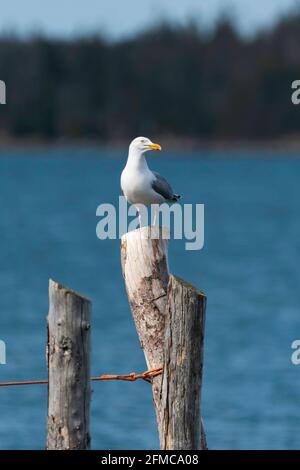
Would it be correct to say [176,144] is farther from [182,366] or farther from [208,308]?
[182,366]

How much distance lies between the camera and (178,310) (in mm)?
7926

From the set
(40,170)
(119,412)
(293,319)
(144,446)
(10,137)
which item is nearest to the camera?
(144,446)

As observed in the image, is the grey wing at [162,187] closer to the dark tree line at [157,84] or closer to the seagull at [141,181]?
the seagull at [141,181]

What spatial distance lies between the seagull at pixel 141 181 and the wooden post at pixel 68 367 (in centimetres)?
160

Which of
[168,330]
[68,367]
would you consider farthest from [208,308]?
[68,367]

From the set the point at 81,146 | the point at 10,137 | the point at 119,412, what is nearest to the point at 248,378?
the point at 119,412

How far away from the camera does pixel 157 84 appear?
133750 mm

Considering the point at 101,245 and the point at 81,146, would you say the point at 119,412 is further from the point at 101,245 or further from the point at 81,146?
the point at 81,146

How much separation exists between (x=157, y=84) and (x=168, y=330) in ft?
415

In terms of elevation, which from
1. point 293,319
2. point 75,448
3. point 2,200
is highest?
point 2,200

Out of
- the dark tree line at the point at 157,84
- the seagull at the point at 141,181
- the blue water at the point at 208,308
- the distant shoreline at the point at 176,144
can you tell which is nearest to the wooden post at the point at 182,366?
the seagull at the point at 141,181

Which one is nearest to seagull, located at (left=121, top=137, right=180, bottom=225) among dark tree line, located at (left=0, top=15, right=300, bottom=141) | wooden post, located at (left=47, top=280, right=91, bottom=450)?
wooden post, located at (left=47, top=280, right=91, bottom=450)

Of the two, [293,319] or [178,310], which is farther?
[293,319]

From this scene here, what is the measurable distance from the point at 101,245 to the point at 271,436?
121 ft
